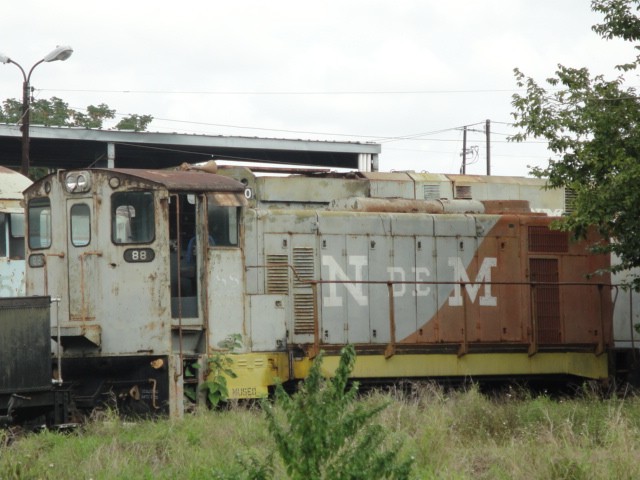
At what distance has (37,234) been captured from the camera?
14492 mm

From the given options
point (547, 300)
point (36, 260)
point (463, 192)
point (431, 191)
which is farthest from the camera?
point (463, 192)

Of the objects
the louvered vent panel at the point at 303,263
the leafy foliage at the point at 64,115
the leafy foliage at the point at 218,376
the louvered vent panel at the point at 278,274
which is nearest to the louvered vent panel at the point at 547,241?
the louvered vent panel at the point at 303,263

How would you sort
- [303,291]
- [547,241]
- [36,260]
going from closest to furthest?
[36,260] → [303,291] → [547,241]

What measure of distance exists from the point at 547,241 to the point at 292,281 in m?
4.15

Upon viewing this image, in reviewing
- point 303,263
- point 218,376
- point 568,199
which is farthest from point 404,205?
point 218,376

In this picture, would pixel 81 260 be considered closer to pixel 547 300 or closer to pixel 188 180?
pixel 188 180

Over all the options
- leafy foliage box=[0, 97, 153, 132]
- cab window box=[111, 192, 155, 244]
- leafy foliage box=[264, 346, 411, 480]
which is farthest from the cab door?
leafy foliage box=[0, 97, 153, 132]

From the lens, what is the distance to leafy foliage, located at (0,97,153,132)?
46900 millimetres

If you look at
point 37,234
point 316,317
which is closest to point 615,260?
point 316,317

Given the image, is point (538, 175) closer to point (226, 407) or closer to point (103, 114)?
point (226, 407)

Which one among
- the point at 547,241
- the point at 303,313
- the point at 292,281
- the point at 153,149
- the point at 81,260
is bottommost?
the point at 303,313

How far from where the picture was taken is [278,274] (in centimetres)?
1473

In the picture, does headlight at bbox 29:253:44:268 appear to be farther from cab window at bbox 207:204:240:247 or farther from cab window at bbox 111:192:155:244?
cab window at bbox 207:204:240:247

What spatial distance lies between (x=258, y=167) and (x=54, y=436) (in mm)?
5491
